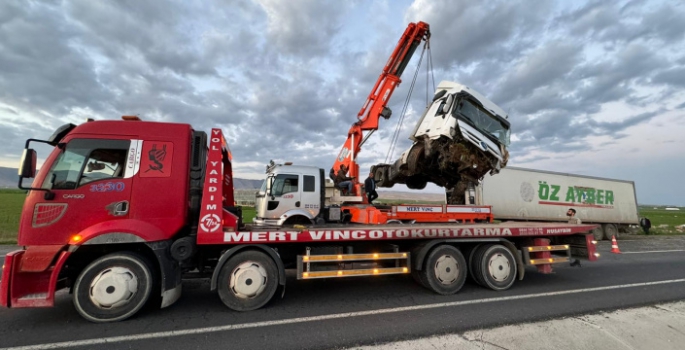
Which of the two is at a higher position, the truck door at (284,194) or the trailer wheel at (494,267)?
the truck door at (284,194)

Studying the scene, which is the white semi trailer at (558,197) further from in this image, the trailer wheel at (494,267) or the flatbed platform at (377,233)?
the trailer wheel at (494,267)

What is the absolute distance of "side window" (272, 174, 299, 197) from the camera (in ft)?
32.7

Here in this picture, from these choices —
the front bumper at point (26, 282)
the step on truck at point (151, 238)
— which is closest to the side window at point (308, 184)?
the step on truck at point (151, 238)

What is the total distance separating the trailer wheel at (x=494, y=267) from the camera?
19.2ft

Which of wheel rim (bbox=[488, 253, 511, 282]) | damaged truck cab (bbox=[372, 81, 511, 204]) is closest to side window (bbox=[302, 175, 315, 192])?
damaged truck cab (bbox=[372, 81, 511, 204])

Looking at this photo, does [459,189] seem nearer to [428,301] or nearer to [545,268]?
→ [545,268]

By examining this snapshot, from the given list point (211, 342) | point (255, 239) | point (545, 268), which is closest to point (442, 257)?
point (545, 268)

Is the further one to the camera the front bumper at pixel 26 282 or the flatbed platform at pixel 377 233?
the flatbed platform at pixel 377 233

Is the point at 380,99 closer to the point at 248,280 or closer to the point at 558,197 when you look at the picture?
the point at 248,280

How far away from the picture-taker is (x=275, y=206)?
9.88 meters

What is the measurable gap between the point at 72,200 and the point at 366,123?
8.64 meters

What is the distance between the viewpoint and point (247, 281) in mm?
4699

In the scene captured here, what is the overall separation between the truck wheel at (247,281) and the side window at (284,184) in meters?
5.23

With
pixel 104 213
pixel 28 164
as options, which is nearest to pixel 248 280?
Result: pixel 104 213
